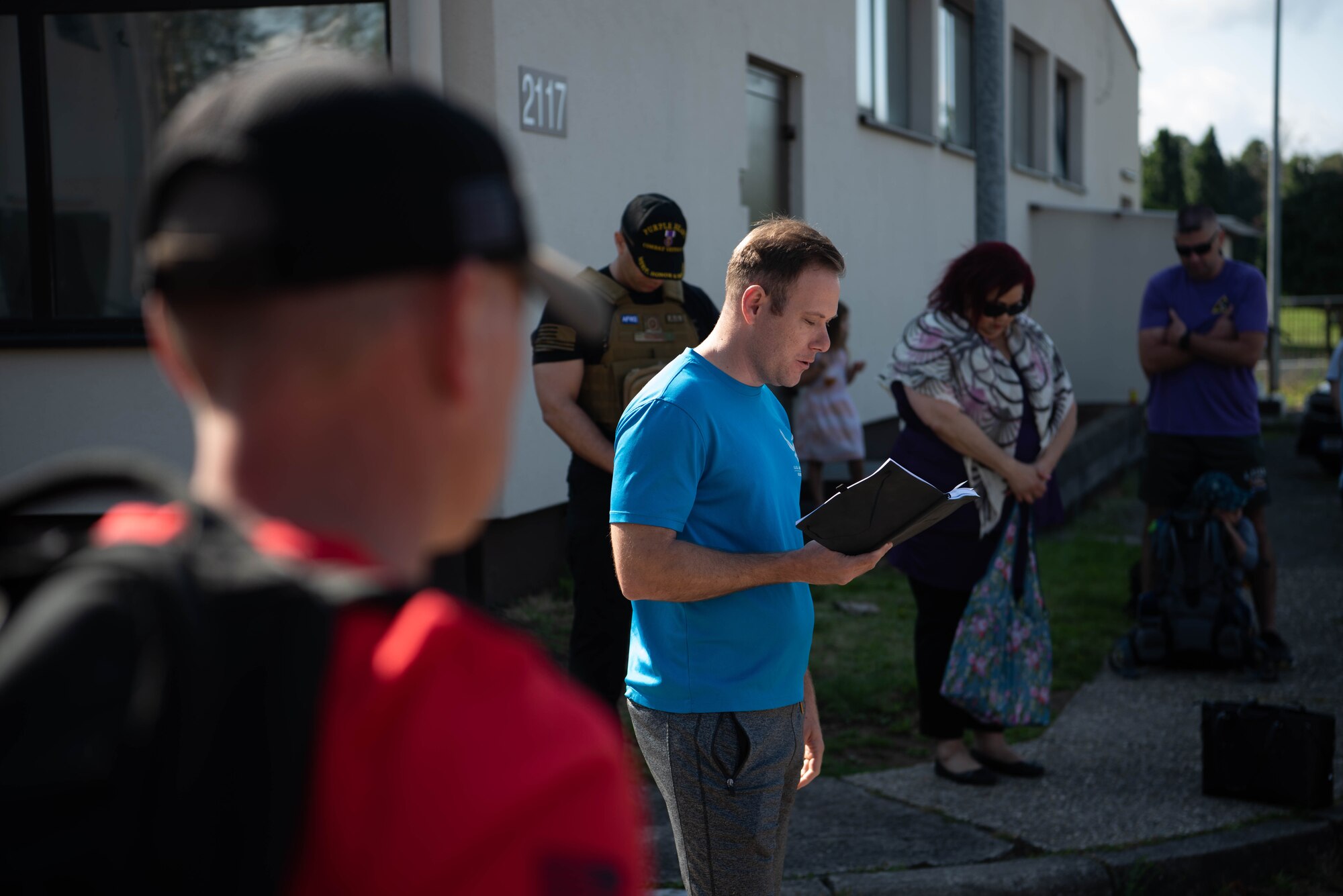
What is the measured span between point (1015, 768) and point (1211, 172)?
55767mm

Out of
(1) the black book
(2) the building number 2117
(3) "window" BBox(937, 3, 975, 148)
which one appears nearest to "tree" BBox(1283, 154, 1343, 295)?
(3) "window" BBox(937, 3, 975, 148)

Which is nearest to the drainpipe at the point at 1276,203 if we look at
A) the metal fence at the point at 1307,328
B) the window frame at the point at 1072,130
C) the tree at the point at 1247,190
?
the window frame at the point at 1072,130

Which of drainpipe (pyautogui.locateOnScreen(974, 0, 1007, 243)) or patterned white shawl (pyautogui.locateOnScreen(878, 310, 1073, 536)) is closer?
patterned white shawl (pyautogui.locateOnScreen(878, 310, 1073, 536))

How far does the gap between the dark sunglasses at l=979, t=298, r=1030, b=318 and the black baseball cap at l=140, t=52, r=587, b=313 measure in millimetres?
4224

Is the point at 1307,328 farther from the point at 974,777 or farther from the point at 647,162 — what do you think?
the point at 974,777

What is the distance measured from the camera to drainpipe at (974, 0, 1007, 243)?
22.3 ft

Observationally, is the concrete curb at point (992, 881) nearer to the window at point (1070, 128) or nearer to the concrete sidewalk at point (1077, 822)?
the concrete sidewalk at point (1077, 822)

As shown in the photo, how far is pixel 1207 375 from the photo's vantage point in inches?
267

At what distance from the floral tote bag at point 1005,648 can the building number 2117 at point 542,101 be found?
3.44 m

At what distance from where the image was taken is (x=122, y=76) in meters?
6.75

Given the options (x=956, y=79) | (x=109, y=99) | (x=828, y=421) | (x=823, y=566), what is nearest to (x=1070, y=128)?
(x=956, y=79)

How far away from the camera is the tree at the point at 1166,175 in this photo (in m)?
54.6

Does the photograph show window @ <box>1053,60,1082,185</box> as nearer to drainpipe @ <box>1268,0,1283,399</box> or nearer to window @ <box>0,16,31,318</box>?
drainpipe @ <box>1268,0,1283,399</box>

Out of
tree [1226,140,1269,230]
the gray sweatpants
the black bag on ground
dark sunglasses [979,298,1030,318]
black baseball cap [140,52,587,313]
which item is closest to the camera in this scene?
black baseball cap [140,52,587,313]
